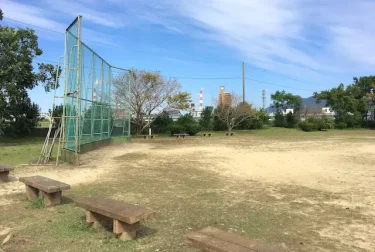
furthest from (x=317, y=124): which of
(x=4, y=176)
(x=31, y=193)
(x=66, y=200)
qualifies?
(x=31, y=193)

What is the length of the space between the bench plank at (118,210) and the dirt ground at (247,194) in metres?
0.33

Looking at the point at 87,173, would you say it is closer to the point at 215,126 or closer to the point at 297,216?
the point at 297,216

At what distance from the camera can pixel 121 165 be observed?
366 inches

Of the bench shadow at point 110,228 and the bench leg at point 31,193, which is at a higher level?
the bench leg at point 31,193

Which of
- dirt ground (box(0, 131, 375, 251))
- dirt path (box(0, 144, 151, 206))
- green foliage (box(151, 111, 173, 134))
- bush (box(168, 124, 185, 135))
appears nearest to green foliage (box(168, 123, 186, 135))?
bush (box(168, 124, 185, 135))

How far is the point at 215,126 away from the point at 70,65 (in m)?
20.9

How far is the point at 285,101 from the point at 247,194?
33.8 metres

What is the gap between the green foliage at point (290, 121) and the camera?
35231 mm

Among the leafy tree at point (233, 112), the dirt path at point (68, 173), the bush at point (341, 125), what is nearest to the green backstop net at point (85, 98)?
the dirt path at point (68, 173)

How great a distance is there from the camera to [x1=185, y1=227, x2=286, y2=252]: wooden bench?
285 cm

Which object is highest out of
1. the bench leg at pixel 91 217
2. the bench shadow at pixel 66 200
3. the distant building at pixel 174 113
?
the distant building at pixel 174 113

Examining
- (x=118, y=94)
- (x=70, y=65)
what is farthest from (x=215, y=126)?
(x=70, y=65)

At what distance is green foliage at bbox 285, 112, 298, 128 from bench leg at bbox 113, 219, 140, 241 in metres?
33.4

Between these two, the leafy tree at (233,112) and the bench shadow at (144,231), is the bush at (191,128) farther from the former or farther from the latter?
the bench shadow at (144,231)
